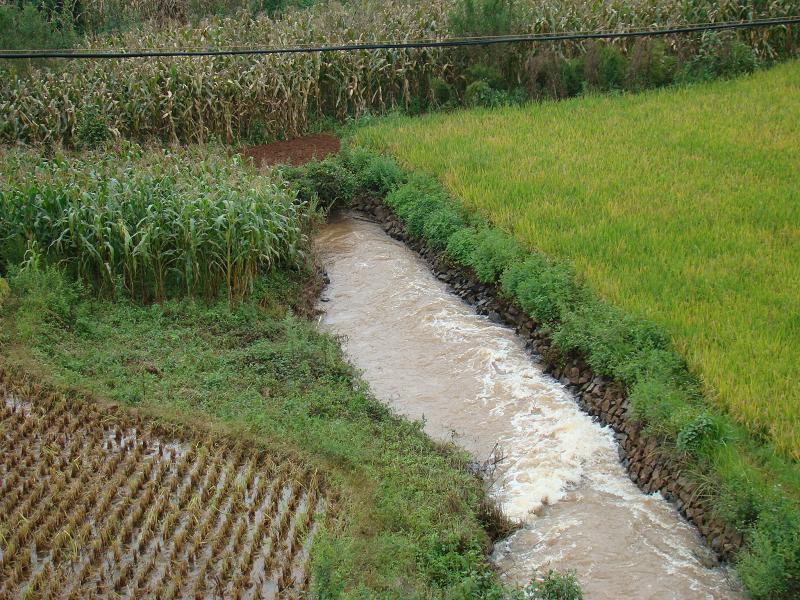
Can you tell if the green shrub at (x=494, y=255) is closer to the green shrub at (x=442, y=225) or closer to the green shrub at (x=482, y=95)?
Result: the green shrub at (x=442, y=225)

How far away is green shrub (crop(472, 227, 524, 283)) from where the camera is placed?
9.42 meters

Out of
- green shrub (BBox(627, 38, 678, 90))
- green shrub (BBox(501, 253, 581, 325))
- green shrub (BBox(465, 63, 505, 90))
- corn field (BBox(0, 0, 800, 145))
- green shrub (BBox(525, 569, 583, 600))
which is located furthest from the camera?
green shrub (BBox(465, 63, 505, 90))

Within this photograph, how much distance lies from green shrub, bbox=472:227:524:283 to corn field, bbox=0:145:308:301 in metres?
2.19

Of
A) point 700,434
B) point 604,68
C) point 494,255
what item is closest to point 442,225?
point 494,255

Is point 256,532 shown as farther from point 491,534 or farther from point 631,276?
point 631,276

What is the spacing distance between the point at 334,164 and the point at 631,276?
5.30 metres

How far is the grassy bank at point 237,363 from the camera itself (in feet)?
18.5

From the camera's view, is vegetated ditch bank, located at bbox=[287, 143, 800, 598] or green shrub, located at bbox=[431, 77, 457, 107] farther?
green shrub, located at bbox=[431, 77, 457, 107]

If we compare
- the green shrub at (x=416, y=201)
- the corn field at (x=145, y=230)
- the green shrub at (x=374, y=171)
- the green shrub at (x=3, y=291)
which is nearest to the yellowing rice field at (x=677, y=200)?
the green shrub at (x=416, y=201)

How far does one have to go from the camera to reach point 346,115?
1550 cm

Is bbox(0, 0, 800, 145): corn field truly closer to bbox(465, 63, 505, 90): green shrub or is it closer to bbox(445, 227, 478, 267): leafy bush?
bbox(465, 63, 505, 90): green shrub

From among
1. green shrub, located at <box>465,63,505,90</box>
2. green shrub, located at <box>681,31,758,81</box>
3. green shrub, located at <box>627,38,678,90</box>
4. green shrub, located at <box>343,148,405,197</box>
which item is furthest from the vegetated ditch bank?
green shrub, located at <box>681,31,758,81</box>

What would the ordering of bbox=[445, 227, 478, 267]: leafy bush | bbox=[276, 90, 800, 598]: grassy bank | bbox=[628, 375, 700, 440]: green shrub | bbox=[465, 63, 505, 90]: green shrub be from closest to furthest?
bbox=[276, 90, 800, 598]: grassy bank < bbox=[628, 375, 700, 440]: green shrub < bbox=[445, 227, 478, 267]: leafy bush < bbox=[465, 63, 505, 90]: green shrub

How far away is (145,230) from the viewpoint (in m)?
9.21
